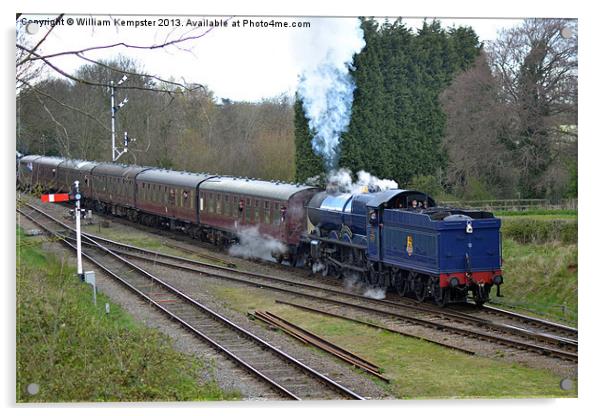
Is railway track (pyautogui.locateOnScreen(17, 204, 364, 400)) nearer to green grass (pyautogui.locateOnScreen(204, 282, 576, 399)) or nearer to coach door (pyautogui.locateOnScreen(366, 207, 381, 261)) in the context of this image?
green grass (pyautogui.locateOnScreen(204, 282, 576, 399))

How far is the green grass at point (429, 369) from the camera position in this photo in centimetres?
1300

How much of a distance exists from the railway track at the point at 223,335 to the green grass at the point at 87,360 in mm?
898

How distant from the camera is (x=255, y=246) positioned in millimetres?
27328

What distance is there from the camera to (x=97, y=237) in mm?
29141

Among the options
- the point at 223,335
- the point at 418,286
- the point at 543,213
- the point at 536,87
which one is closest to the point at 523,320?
the point at 543,213

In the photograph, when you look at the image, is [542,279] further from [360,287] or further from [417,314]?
[360,287]

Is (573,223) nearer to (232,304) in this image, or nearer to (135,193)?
(232,304)

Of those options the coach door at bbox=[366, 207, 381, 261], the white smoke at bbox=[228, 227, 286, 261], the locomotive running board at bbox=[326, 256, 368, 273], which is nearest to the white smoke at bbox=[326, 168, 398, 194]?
the coach door at bbox=[366, 207, 381, 261]

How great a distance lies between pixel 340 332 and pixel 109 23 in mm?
7728

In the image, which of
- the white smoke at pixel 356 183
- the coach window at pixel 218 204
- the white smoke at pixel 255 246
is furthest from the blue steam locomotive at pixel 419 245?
the coach window at pixel 218 204

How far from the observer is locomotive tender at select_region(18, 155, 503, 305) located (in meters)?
18.8

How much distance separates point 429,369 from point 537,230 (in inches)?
289

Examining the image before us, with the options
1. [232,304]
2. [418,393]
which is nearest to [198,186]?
[232,304]

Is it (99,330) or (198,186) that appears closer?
(99,330)
